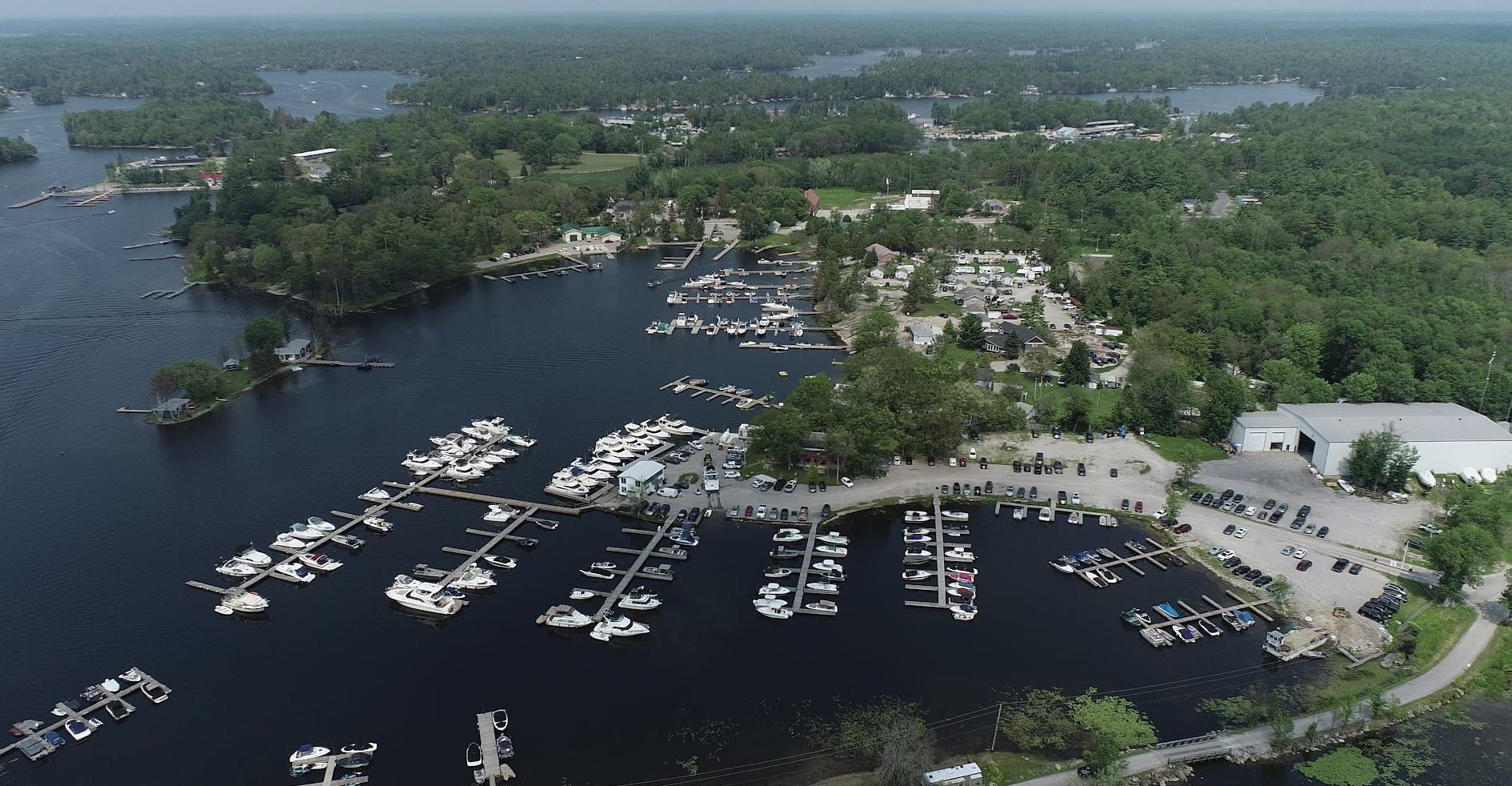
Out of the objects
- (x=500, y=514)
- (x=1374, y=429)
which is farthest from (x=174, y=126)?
(x=1374, y=429)

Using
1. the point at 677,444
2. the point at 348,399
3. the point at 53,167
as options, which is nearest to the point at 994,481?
the point at 677,444

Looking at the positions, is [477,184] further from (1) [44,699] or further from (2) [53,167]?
(1) [44,699]

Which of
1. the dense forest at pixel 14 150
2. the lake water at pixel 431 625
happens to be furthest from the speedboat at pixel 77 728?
the dense forest at pixel 14 150

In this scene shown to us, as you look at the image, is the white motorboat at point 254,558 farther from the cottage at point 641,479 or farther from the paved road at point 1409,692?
the paved road at point 1409,692

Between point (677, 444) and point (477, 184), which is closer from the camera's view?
point (677, 444)

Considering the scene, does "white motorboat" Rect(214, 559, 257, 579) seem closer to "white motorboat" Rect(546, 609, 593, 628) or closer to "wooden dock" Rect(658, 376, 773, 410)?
"white motorboat" Rect(546, 609, 593, 628)

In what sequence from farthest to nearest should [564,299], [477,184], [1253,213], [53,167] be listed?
[53,167] → [477,184] → [1253,213] → [564,299]
